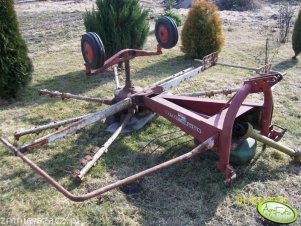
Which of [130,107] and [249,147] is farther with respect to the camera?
[130,107]

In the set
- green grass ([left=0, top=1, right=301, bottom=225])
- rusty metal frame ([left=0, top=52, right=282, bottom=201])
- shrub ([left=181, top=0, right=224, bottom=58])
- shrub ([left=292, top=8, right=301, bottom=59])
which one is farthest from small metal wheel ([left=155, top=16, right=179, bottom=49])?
shrub ([left=292, top=8, right=301, bottom=59])

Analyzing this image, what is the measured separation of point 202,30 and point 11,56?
160 inches

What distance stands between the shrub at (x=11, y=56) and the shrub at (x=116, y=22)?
6.19 ft

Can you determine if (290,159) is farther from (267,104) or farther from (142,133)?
(142,133)

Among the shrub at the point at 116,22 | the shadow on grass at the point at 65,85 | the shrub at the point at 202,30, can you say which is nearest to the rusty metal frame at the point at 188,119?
the shadow on grass at the point at 65,85

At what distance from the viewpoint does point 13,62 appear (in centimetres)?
531

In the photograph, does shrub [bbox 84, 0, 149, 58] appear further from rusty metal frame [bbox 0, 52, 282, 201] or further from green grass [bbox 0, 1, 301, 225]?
rusty metal frame [bbox 0, 52, 282, 201]

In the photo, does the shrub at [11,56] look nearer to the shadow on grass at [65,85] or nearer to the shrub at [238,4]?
the shadow on grass at [65,85]

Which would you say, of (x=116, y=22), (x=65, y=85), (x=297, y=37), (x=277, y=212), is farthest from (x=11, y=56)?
(x=297, y=37)

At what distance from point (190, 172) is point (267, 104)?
41.3 inches

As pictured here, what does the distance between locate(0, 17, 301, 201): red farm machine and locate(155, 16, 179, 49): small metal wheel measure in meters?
0.01

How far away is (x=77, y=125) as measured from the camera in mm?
3439

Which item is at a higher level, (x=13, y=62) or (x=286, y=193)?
(x=13, y=62)

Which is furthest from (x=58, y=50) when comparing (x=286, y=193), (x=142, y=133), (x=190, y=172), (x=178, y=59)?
(x=286, y=193)
